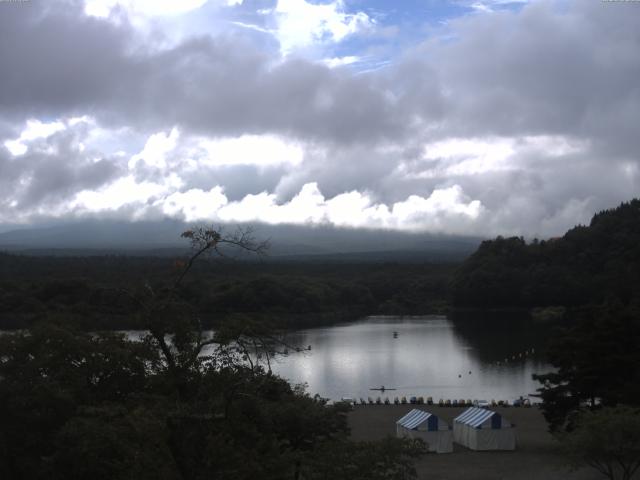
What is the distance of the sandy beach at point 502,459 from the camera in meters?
16.4

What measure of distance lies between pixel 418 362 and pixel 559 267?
34.3 metres

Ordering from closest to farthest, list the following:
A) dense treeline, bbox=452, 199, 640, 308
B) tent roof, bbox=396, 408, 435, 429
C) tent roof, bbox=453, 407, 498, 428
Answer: tent roof, bbox=453, 407, 498, 428
tent roof, bbox=396, 408, 435, 429
dense treeline, bbox=452, 199, 640, 308

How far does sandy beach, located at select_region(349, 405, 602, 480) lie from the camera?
644 inches

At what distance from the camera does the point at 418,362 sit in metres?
39.6

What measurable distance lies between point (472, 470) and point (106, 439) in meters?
11.2

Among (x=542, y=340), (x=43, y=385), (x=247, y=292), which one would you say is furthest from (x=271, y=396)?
(x=247, y=292)

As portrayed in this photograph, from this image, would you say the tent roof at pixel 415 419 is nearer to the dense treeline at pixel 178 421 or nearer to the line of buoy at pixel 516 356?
the dense treeline at pixel 178 421

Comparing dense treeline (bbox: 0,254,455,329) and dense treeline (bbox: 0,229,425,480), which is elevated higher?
dense treeline (bbox: 0,229,425,480)

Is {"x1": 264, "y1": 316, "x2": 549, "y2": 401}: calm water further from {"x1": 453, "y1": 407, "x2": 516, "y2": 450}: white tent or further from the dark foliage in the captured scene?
the dark foliage

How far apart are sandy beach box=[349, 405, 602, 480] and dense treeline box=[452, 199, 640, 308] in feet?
138

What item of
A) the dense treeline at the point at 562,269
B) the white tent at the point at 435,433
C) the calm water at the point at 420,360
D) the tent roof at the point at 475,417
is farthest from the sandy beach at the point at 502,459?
the dense treeline at the point at 562,269

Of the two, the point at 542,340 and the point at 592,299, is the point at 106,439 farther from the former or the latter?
the point at 592,299

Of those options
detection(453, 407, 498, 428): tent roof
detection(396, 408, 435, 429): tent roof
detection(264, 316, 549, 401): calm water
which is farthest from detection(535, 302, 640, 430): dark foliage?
detection(264, 316, 549, 401): calm water

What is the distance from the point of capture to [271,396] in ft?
46.5
